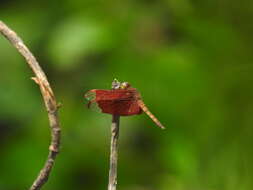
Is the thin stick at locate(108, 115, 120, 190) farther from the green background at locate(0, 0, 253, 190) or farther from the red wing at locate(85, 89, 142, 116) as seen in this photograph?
the green background at locate(0, 0, 253, 190)

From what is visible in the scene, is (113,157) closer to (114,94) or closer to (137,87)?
(114,94)

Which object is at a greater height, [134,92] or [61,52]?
[61,52]

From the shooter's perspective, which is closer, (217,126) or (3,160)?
(217,126)

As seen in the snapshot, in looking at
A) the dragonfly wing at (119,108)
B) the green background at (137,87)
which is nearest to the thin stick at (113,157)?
the dragonfly wing at (119,108)

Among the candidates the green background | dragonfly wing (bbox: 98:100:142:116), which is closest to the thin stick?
dragonfly wing (bbox: 98:100:142:116)

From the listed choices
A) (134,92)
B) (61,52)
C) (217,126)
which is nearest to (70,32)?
(61,52)

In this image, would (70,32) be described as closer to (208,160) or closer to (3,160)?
(3,160)

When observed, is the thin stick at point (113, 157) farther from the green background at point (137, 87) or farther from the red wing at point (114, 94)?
the green background at point (137, 87)
